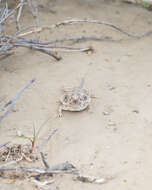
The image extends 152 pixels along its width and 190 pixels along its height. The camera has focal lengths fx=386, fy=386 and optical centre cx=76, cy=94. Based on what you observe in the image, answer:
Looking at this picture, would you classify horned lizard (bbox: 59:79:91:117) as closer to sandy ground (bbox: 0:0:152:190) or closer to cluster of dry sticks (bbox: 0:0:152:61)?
sandy ground (bbox: 0:0:152:190)

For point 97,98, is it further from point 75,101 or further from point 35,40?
point 35,40

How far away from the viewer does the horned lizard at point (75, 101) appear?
3777 millimetres

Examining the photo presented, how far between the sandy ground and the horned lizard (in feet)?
0.25

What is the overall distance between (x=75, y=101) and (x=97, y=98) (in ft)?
0.91

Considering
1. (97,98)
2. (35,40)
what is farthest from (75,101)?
(35,40)

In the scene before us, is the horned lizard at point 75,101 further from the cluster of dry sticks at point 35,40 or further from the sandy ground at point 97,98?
the cluster of dry sticks at point 35,40

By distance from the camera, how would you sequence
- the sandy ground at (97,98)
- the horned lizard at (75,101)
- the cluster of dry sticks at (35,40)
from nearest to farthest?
1. the sandy ground at (97,98)
2. the horned lizard at (75,101)
3. the cluster of dry sticks at (35,40)

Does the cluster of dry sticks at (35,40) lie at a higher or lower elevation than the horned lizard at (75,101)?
higher

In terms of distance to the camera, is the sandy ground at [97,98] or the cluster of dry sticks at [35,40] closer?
the sandy ground at [97,98]

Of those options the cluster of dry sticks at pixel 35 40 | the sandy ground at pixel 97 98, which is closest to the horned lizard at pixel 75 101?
the sandy ground at pixel 97 98

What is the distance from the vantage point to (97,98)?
3982 mm

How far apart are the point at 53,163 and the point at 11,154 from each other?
0.37 metres

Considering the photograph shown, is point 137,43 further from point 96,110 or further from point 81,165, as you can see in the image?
point 81,165

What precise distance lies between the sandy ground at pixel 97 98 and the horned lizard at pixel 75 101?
75mm
